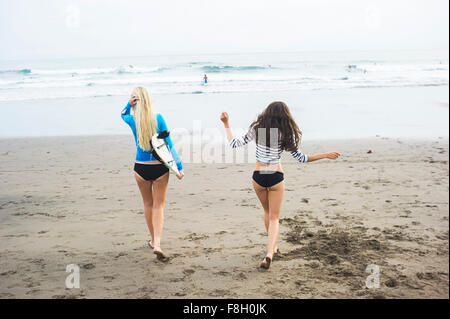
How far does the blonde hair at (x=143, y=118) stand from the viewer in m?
4.16

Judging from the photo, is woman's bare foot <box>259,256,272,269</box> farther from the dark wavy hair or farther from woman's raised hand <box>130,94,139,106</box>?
woman's raised hand <box>130,94,139,106</box>

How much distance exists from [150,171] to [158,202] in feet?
1.38

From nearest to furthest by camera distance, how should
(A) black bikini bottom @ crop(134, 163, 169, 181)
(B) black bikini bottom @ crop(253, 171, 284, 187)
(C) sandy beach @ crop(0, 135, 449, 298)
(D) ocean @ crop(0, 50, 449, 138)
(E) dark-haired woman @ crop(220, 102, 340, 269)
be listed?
1. (C) sandy beach @ crop(0, 135, 449, 298)
2. (E) dark-haired woman @ crop(220, 102, 340, 269)
3. (B) black bikini bottom @ crop(253, 171, 284, 187)
4. (A) black bikini bottom @ crop(134, 163, 169, 181)
5. (D) ocean @ crop(0, 50, 449, 138)

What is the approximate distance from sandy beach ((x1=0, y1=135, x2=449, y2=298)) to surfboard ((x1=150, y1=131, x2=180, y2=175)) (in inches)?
45.6

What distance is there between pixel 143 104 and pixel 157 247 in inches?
64.5

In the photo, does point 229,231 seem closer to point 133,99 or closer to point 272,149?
point 272,149

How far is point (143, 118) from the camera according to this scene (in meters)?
4.19

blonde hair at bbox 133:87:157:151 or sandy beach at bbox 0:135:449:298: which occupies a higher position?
blonde hair at bbox 133:87:157:151

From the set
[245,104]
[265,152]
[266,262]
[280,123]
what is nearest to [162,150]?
[265,152]

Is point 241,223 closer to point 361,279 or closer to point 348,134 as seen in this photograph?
point 361,279

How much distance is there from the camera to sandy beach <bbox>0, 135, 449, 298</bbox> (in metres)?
3.89

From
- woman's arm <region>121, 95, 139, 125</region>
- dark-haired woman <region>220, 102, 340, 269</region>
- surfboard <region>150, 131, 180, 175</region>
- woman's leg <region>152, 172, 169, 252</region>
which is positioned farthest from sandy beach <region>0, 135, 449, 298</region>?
woman's arm <region>121, 95, 139, 125</region>

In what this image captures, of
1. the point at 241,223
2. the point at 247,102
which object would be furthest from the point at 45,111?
the point at 241,223

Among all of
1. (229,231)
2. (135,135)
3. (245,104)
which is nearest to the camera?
(135,135)
